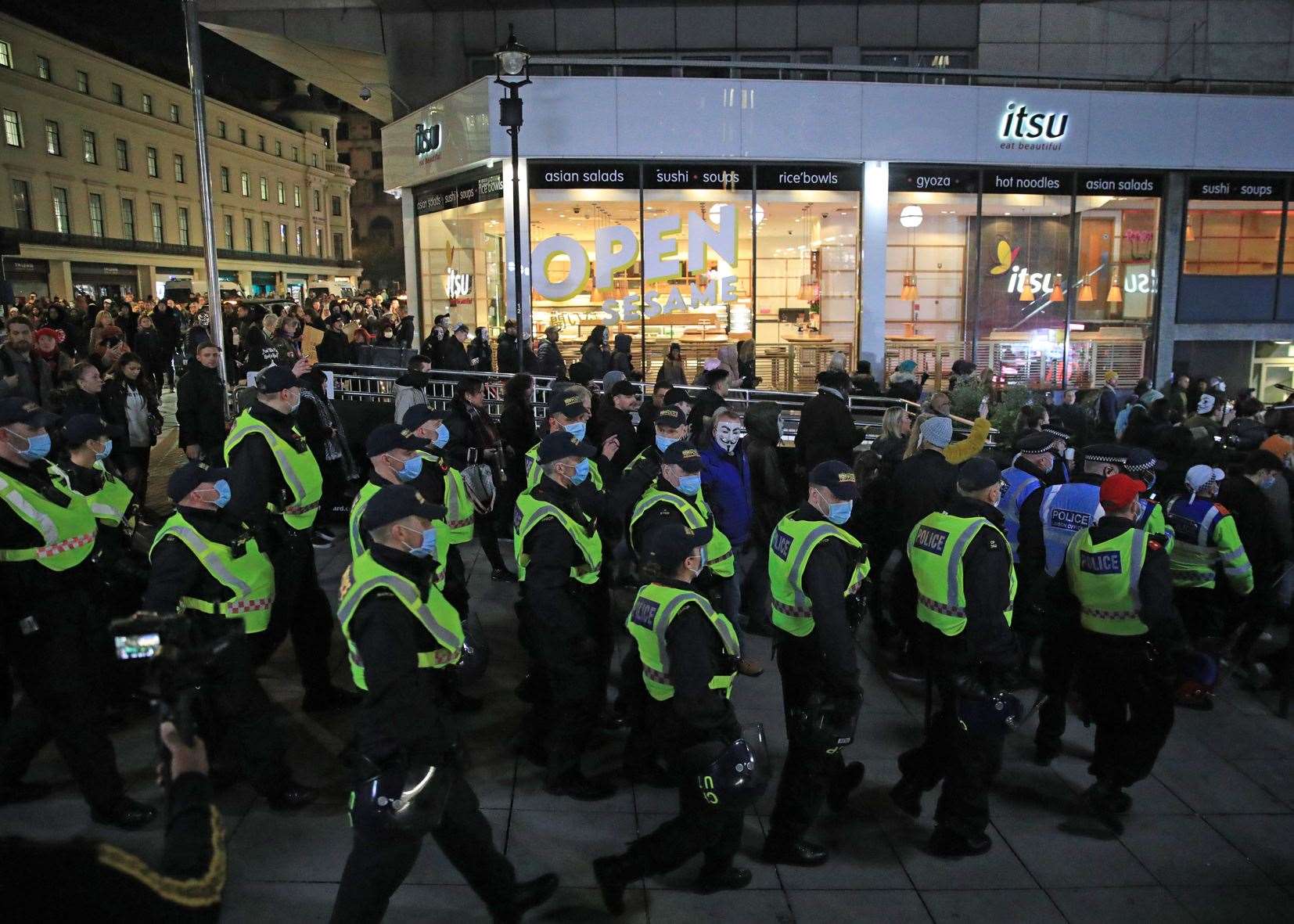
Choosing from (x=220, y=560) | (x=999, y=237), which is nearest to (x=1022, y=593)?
(x=220, y=560)

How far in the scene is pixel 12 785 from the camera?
509 cm

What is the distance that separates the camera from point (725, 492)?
7.20 m

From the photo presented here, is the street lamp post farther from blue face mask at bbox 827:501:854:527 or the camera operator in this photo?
the camera operator

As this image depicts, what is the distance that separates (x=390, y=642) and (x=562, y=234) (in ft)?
46.5

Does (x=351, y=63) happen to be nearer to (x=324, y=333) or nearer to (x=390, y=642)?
(x=324, y=333)

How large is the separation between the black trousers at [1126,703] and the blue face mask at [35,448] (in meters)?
5.84

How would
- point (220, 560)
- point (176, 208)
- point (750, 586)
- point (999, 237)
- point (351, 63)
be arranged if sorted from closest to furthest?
point (220, 560) < point (750, 586) < point (999, 237) < point (351, 63) < point (176, 208)

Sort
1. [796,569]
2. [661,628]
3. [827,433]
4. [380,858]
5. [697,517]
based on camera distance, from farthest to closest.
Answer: [827,433]
[697,517]
[796,569]
[661,628]
[380,858]

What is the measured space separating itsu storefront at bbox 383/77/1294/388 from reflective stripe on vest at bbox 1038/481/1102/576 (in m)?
11.4

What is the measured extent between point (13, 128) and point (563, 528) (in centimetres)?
5221

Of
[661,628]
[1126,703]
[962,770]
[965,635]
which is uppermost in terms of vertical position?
[661,628]

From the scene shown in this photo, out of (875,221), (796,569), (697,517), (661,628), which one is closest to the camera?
(661,628)

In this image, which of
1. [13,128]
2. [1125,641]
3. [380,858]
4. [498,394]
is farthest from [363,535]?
[13,128]

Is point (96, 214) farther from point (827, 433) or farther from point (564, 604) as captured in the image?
point (564, 604)
